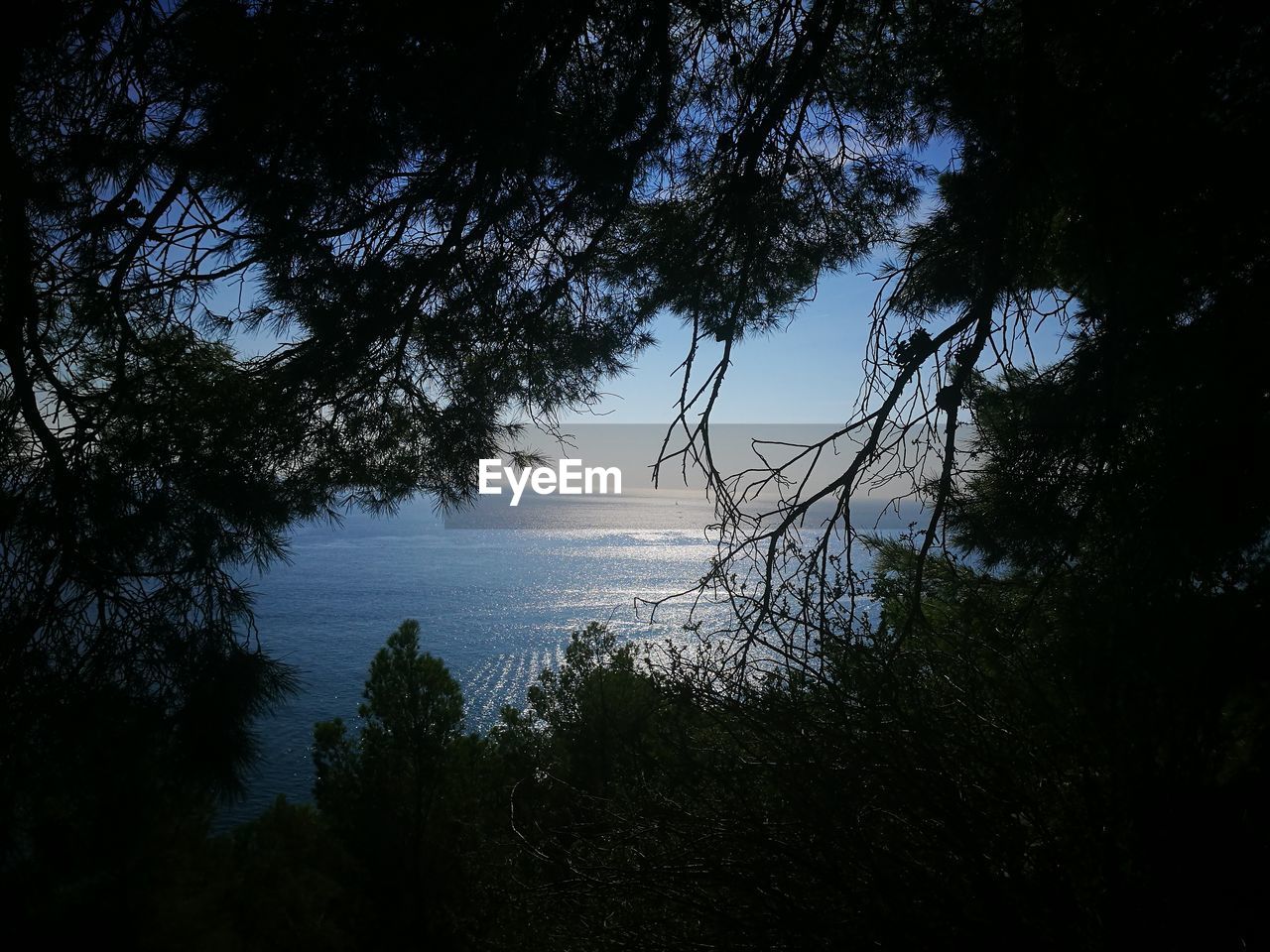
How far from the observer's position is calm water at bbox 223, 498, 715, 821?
31.4 meters

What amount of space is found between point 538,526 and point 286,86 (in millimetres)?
107323

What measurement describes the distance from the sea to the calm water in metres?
0.12

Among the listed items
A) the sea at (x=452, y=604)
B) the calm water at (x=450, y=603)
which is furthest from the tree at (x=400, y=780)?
the calm water at (x=450, y=603)

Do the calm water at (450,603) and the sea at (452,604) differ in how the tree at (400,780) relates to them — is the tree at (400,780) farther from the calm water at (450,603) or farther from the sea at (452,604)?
the calm water at (450,603)

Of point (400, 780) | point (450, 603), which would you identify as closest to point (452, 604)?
point (450, 603)

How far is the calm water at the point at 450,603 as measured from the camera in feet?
103

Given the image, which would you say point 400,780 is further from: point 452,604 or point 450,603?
point 450,603

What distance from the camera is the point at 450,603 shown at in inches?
2012

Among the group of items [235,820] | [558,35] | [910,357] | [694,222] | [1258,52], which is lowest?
[235,820]

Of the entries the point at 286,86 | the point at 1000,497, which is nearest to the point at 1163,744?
the point at 1000,497

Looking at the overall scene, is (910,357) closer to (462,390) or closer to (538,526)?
(462,390)

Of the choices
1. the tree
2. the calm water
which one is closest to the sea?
the calm water

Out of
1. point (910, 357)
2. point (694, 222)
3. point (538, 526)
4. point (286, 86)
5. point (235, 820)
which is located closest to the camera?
point (910, 357)

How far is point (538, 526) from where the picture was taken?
354 feet
